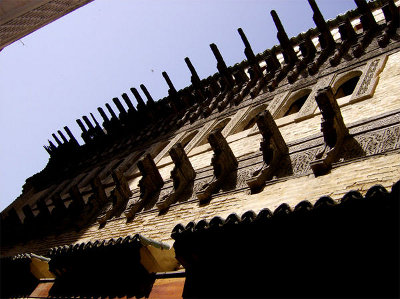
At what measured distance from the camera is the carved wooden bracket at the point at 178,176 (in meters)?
5.76

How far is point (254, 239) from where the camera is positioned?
2.92m

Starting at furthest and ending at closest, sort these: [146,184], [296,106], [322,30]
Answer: [322,30]
[296,106]
[146,184]

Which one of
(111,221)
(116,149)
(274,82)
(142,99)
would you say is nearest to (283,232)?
(111,221)

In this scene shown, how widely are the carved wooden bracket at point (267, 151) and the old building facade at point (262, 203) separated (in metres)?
0.02

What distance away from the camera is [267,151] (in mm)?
4711

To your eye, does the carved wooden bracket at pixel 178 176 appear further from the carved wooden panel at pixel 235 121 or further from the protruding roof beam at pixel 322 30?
the protruding roof beam at pixel 322 30

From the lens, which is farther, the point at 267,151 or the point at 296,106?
the point at 296,106

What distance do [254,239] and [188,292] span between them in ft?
2.91

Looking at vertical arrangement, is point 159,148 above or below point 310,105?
below

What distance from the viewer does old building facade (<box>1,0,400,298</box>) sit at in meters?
2.52

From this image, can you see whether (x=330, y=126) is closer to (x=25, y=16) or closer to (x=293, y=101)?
(x=293, y=101)

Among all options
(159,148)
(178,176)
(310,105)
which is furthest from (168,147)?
(310,105)

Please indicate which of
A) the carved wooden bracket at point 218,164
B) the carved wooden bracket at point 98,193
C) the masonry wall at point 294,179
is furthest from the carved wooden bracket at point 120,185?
the carved wooden bracket at point 218,164

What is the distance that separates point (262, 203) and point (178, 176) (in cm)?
203
